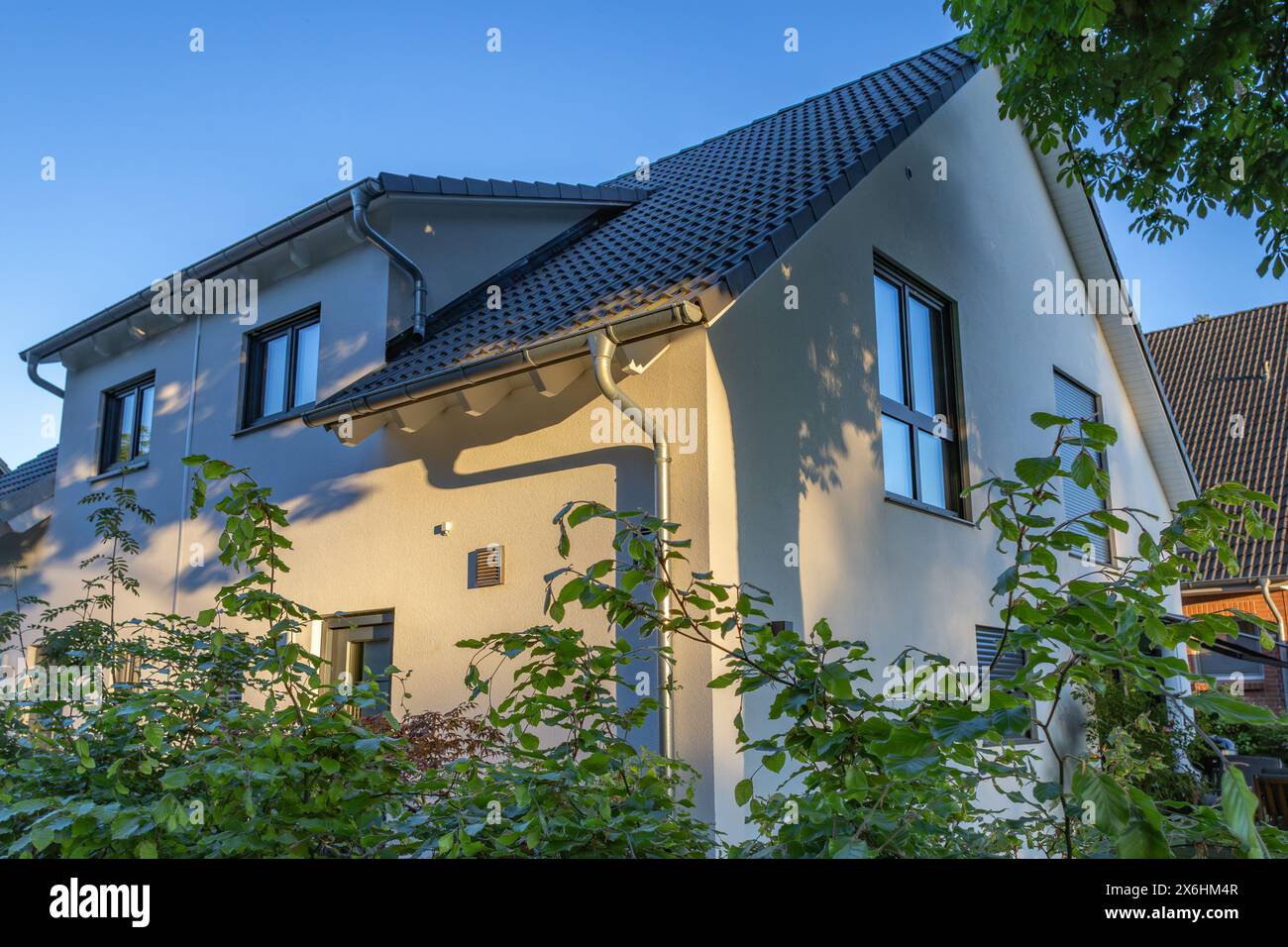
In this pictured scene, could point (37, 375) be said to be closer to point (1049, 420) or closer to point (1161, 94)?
point (1161, 94)

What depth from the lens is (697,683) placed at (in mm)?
6000

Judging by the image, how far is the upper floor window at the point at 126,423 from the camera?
11.9 metres

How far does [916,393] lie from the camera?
349 inches

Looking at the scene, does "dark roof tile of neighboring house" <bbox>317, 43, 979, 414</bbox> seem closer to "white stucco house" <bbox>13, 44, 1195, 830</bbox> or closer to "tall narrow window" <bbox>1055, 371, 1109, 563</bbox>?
"white stucco house" <bbox>13, 44, 1195, 830</bbox>

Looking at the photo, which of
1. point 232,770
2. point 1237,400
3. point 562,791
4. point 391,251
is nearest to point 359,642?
point 391,251

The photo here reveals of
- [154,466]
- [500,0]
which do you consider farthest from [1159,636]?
[154,466]

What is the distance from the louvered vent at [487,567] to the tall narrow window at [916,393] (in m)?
3.28

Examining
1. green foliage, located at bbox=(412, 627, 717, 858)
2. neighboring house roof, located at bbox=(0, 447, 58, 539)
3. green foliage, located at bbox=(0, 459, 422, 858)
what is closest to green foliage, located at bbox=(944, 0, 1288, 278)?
green foliage, located at bbox=(412, 627, 717, 858)

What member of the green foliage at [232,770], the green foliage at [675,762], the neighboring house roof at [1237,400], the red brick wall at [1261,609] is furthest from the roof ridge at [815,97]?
the green foliage at [675,762]

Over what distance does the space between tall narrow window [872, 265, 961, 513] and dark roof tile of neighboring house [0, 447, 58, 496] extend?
12.3m

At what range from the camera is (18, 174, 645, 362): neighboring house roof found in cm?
903

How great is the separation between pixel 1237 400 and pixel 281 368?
59.0 ft
